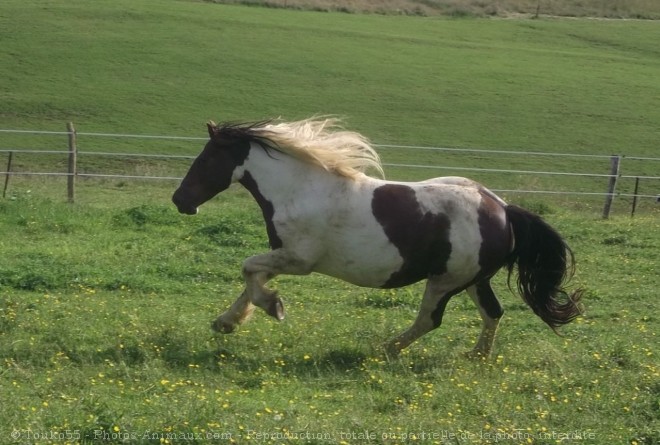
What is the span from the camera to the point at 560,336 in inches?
339

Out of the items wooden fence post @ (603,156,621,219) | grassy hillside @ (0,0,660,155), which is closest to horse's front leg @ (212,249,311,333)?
wooden fence post @ (603,156,621,219)

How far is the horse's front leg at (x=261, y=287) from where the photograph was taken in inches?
314

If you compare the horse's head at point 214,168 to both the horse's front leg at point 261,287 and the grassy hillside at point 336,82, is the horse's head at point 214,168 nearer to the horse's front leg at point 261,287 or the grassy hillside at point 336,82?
the horse's front leg at point 261,287

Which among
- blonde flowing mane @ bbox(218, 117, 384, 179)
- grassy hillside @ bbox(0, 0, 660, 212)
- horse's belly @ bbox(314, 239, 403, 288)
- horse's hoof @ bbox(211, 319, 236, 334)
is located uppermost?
blonde flowing mane @ bbox(218, 117, 384, 179)

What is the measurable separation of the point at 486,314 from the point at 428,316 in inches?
22.4

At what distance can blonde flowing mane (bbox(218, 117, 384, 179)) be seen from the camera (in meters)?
8.15

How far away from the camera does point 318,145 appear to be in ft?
27.0

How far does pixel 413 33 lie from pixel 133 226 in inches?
1375

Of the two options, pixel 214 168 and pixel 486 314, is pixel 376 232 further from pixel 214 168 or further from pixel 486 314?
pixel 214 168

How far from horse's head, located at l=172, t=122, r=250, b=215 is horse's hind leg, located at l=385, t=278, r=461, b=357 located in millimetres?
1863

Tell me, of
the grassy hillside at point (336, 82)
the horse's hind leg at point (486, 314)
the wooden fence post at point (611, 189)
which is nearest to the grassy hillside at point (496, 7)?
the grassy hillside at point (336, 82)

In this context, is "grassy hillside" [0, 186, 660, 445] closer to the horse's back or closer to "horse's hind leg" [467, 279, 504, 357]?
"horse's hind leg" [467, 279, 504, 357]

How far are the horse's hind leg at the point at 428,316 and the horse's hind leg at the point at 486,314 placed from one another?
364 millimetres

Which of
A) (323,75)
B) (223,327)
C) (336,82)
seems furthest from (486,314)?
(323,75)
